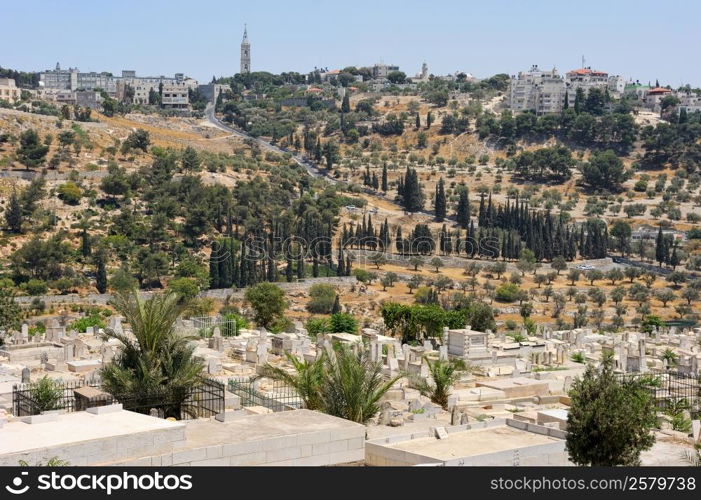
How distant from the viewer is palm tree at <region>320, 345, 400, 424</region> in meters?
22.9

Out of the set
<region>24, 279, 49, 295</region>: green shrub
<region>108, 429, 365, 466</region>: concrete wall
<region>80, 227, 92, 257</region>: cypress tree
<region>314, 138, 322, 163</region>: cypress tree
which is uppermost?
<region>314, 138, 322, 163</region>: cypress tree

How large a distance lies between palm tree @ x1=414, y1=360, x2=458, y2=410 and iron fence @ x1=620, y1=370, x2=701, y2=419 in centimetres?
449

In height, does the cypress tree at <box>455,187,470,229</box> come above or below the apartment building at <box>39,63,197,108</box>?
below

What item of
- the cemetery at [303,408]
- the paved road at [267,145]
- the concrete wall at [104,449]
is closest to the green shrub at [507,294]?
the cemetery at [303,408]

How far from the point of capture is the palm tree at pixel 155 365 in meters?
22.3

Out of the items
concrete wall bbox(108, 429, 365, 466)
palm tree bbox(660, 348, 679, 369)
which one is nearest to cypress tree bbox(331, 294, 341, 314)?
palm tree bbox(660, 348, 679, 369)

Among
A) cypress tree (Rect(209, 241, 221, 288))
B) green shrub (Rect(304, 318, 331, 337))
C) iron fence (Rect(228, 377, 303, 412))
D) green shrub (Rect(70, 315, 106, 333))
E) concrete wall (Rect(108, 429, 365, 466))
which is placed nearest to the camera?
concrete wall (Rect(108, 429, 365, 466))

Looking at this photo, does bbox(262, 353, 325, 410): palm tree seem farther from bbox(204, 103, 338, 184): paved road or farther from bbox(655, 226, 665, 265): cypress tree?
bbox(204, 103, 338, 184): paved road

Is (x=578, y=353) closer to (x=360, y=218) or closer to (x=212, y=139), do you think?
(x=360, y=218)

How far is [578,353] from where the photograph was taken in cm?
4091

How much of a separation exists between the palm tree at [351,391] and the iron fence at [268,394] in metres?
1.68

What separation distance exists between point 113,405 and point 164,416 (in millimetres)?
3005

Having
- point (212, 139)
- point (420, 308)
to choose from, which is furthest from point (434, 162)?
point (420, 308)

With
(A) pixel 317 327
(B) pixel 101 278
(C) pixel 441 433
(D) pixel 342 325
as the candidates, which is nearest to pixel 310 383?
(C) pixel 441 433
